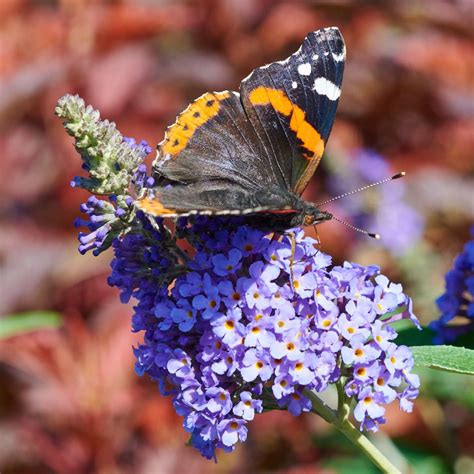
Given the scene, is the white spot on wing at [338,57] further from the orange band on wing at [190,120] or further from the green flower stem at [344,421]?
the green flower stem at [344,421]

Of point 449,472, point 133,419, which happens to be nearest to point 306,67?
point 449,472

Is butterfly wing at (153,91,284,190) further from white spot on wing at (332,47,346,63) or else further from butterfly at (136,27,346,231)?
white spot on wing at (332,47,346,63)

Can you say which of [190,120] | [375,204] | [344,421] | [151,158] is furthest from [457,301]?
[151,158]

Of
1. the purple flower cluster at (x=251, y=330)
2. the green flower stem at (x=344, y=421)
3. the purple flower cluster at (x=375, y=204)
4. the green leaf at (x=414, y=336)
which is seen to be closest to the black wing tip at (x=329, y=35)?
the purple flower cluster at (x=251, y=330)

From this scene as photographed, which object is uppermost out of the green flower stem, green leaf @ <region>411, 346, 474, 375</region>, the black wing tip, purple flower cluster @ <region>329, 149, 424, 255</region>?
purple flower cluster @ <region>329, 149, 424, 255</region>

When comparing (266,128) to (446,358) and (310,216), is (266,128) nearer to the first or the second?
(310,216)

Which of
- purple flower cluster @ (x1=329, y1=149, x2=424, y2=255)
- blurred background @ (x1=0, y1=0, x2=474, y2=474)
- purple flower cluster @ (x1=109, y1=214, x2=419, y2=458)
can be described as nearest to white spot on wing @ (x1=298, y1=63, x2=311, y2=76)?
purple flower cluster @ (x1=109, y1=214, x2=419, y2=458)

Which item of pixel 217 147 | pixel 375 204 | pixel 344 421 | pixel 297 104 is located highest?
pixel 375 204
